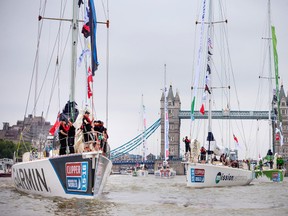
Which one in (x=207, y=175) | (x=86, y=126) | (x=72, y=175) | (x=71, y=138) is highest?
(x=86, y=126)

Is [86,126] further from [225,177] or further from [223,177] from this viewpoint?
[225,177]

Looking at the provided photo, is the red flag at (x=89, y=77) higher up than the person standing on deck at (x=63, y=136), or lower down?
higher up

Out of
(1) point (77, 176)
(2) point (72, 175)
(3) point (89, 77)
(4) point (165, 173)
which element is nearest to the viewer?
(1) point (77, 176)

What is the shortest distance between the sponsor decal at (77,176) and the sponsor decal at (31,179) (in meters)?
1.69

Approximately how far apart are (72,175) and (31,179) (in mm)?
4096

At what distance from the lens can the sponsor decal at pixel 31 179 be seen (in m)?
19.1

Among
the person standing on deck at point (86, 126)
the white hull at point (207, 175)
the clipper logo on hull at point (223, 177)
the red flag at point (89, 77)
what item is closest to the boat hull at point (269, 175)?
the clipper logo on hull at point (223, 177)

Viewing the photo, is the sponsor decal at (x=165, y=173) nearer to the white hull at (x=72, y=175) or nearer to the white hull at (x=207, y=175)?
the white hull at (x=207, y=175)

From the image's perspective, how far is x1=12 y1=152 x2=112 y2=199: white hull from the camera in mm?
17016

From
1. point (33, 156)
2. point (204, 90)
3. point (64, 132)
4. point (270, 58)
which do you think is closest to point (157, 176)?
point (270, 58)

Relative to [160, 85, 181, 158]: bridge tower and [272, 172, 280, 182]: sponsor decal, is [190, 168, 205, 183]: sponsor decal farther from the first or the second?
[160, 85, 181, 158]: bridge tower

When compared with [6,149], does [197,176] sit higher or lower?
lower

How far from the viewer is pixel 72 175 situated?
17.4 m

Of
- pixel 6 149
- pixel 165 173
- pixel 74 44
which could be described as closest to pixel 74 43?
pixel 74 44
